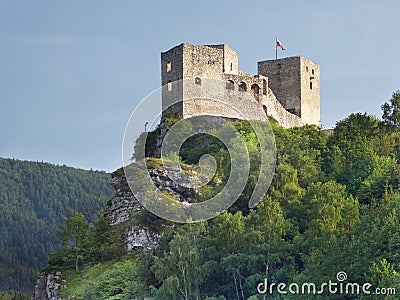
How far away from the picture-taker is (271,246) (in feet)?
107

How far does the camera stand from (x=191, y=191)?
39.4 metres

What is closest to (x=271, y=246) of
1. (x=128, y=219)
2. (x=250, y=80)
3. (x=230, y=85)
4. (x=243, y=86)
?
(x=128, y=219)

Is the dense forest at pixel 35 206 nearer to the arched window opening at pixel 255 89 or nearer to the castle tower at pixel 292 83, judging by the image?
the castle tower at pixel 292 83

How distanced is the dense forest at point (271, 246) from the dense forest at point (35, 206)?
178 feet

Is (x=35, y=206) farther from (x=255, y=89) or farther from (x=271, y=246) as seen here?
(x=271, y=246)

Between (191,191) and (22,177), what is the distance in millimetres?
86838

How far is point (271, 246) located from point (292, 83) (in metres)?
25.2

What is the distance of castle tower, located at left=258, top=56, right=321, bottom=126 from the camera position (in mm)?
55938

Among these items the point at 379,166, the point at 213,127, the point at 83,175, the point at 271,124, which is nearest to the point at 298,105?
the point at 271,124

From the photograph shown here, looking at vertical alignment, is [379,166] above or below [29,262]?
A: above

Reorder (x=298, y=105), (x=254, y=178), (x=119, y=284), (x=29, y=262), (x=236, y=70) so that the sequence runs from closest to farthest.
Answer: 1. (x=119, y=284)
2. (x=254, y=178)
3. (x=236, y=70)
4. (x=298, y=105)
5. (x=29, y=262)

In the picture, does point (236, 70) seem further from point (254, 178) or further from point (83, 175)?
point (83, 175)

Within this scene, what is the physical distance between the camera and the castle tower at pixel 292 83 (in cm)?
5594

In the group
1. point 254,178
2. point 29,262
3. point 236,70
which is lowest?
point 29,262
